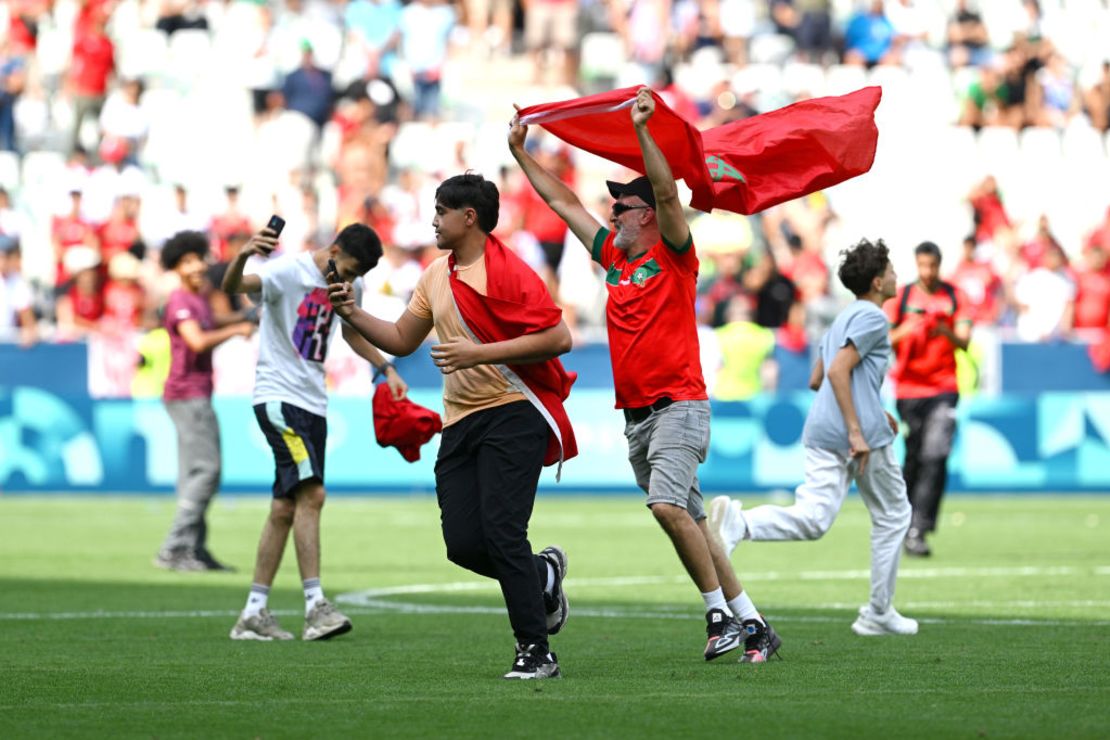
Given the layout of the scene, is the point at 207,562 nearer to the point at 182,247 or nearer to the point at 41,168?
the point at 182,247

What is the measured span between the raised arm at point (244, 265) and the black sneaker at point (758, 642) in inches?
112

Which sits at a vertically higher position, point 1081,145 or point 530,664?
point 1081,145

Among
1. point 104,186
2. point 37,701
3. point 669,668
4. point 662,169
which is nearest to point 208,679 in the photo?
point 37,701

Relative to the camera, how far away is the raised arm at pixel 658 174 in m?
9.09

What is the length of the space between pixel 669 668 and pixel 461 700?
1445 millimetres

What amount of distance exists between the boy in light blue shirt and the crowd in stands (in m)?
12.7

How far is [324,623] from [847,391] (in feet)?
9.58

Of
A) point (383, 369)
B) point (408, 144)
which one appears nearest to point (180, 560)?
point (383, 369)

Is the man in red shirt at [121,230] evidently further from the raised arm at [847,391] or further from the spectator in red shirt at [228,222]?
the raised arm at [847,391]

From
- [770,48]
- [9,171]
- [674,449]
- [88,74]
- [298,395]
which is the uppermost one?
[770,48]

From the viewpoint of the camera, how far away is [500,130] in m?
30.6

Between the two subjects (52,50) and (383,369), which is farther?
(52,50)

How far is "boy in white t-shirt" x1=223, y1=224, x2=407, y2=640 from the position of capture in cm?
1080

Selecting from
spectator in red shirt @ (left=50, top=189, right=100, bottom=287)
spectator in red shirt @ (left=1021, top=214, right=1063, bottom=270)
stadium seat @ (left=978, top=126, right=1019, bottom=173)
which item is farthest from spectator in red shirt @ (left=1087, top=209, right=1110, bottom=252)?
spectator in red shirt @ (left=50, top=189, right=100, bottom=287)
